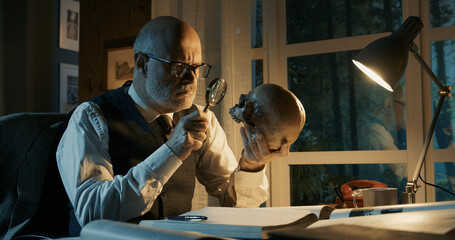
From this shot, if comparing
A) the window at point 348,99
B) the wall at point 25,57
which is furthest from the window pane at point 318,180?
the wall at point 25,57

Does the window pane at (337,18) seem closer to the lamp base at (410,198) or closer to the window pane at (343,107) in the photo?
the window pane at (343,107)

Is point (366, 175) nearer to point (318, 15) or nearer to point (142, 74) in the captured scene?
point (318, 15)

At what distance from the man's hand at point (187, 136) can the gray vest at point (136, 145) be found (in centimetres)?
22

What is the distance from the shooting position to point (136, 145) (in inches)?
58.9

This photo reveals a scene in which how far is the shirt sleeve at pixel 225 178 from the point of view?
1.59 m

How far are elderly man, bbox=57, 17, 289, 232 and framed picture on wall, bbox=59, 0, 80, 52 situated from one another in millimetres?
3477

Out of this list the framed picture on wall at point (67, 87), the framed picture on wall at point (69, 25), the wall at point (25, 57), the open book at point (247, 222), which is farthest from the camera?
the framed picture on wall at point (69, 25)

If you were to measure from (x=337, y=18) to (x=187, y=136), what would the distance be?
1.61 metres

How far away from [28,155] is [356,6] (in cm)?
189

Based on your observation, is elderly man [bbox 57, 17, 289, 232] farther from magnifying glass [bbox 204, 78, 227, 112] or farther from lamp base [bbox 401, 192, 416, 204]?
lamp base [bbox 401, 192, 416, 204]

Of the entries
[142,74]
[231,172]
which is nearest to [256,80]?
[231,172]

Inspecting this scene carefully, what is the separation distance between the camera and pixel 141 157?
4.92ft

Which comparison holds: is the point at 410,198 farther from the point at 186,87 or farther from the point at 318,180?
the point at 318,180

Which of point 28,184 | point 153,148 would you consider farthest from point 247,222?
point 28,184
